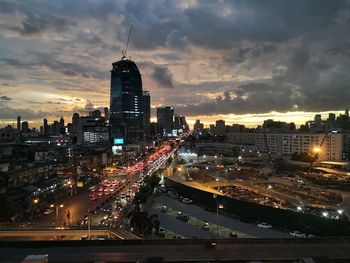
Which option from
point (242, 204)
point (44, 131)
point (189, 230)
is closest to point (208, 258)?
point (189, 230)

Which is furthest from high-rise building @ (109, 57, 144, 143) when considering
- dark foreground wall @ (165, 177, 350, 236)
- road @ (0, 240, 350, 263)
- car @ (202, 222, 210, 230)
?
road @ (0, 240, 350, 263)

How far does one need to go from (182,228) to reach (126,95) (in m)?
66.8

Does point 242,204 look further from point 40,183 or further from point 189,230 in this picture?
point 40,183

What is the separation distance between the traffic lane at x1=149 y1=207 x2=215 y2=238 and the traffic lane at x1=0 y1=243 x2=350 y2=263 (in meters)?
5.50

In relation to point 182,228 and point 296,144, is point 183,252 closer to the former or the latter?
point 182,228

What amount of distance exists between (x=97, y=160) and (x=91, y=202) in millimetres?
18064

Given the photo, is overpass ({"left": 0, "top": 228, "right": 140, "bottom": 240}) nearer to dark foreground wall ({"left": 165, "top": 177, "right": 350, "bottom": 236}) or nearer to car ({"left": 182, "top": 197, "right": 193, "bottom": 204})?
dark foreground wall ({"left": 165, "top": 177, "right": 350, "bottom": 236})

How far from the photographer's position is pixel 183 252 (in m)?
7.32

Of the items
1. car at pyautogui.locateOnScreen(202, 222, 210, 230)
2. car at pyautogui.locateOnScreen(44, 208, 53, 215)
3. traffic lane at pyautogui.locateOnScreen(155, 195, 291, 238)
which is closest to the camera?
traffic lane at pyautogui.locateOnScreen(155, 195, 291, 238)

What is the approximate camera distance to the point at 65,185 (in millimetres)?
22609

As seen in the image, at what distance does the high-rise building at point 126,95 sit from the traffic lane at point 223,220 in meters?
56.4

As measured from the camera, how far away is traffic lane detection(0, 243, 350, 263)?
279 inches

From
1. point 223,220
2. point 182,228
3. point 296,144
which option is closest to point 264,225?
point 223,220

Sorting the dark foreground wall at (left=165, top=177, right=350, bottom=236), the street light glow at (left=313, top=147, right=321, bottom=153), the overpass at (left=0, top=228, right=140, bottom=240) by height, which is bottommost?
the dark foreground wall at (left=165, top=177, right=350, bottom=236)
